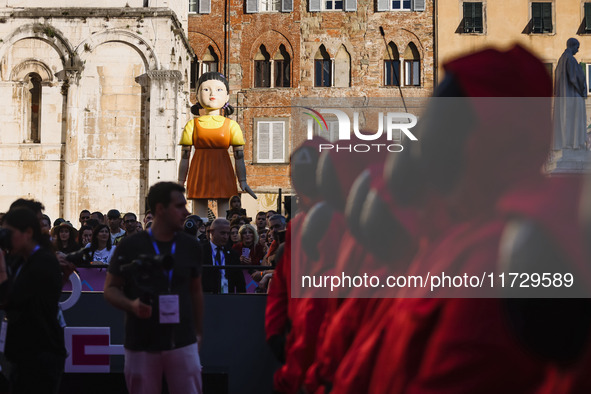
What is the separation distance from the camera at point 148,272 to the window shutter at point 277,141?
27.9 meters

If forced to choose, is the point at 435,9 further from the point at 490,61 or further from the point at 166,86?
the point at 490,61

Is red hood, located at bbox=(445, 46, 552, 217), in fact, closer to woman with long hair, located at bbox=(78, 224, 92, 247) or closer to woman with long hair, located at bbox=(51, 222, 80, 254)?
woman with long hair, located at bbox=(51, 222, 80, 254)

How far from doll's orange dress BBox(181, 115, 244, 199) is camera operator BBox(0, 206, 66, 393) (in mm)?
5928

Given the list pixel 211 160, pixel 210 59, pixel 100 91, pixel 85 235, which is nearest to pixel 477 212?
pixel 211 160

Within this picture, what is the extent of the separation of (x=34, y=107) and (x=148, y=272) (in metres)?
20.2

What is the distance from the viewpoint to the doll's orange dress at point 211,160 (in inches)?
451

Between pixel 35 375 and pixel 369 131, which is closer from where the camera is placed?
pixel 369 131

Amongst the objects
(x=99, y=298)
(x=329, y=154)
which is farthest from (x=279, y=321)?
(x=99, y=298)

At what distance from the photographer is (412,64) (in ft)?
110

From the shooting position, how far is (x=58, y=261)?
559cm

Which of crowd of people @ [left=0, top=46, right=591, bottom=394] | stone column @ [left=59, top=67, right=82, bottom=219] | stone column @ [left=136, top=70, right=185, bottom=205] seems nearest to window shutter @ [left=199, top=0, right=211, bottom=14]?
stone column @ [left=136, top=70, right=185, bottom=205]

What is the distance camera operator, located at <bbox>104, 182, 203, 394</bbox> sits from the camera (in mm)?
5298

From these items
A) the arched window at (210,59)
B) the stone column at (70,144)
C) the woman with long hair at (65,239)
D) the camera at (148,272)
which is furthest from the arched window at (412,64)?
the camera at (148,272)

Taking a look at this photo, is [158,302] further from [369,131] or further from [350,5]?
[350,5]
